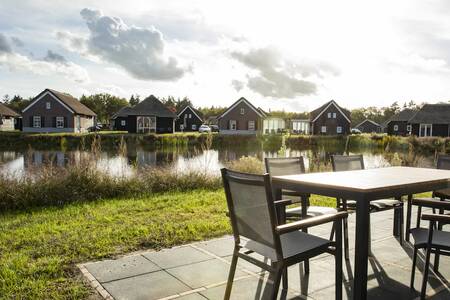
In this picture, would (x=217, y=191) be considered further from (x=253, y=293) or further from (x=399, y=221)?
(x=253, y=293)

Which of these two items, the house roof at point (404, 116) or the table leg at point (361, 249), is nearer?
the table leg at point (361, 249)

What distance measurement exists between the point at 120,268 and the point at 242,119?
137ft

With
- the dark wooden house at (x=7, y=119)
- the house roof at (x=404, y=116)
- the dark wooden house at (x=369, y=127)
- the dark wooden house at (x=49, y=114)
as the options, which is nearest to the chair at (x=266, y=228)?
the dark wooden house at (x=49, y=114)

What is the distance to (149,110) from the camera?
4400 cm

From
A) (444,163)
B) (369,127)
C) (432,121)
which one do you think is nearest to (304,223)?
(444,163)

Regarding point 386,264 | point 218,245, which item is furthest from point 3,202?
point 386,264

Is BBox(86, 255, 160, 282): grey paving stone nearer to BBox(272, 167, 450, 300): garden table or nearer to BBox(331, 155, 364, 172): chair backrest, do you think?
BBox(272, 167, 450, 300): garden table

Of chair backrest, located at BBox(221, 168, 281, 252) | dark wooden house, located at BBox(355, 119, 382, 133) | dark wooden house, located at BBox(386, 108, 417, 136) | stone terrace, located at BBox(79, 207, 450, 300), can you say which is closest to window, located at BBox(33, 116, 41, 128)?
stone terrace, located at BBox(79, 207, 450, 300)

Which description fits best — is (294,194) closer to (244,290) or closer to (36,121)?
(244,290)

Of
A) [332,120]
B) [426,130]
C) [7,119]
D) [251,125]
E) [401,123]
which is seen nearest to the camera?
[426,130]

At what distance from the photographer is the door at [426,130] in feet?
144

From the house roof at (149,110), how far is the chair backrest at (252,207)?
41.9m

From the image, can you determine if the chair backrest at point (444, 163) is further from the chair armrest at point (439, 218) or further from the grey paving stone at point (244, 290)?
the grey paving stone at point (244, 290)

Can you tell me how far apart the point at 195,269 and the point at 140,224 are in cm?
181
